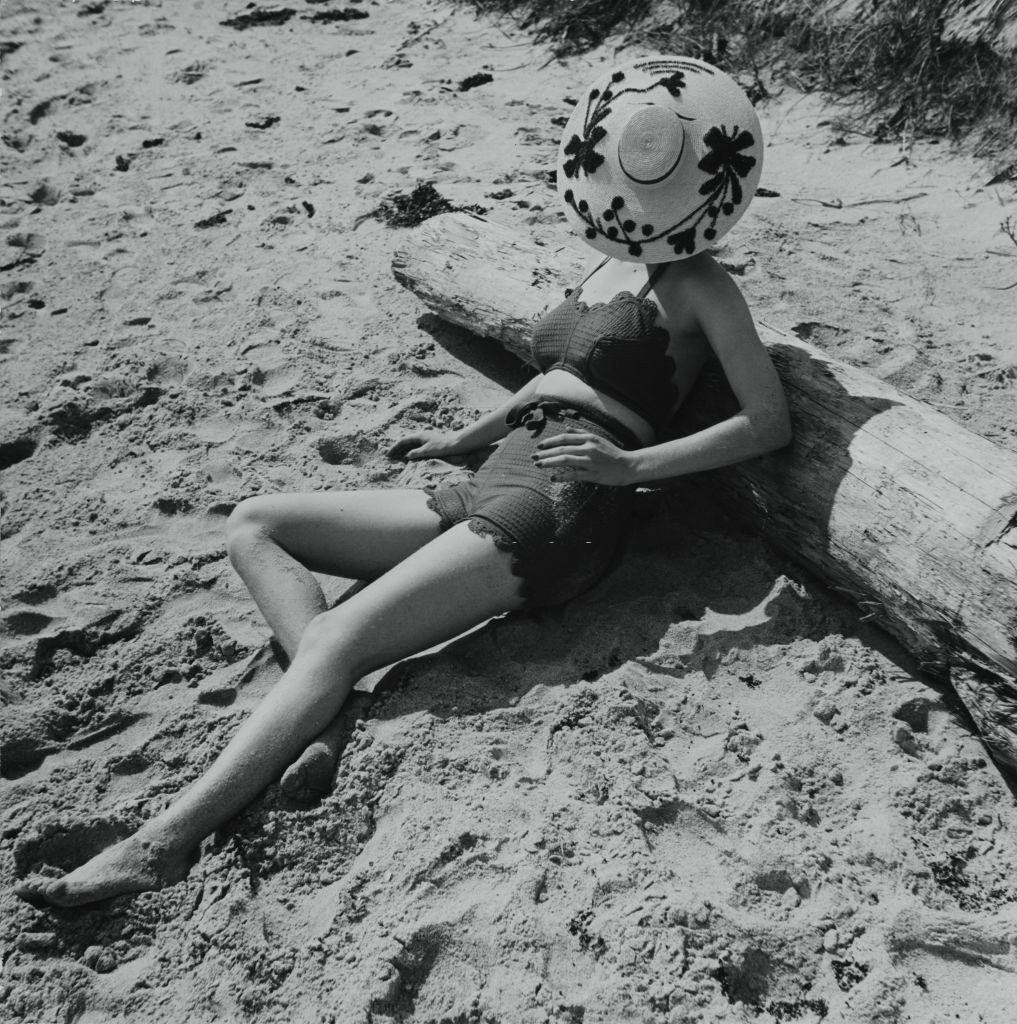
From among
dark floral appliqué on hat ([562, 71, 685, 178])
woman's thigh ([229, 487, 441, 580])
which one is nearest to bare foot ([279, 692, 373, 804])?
woman's thigh ([229, 487, 441, 580])

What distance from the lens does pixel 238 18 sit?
7098 mm

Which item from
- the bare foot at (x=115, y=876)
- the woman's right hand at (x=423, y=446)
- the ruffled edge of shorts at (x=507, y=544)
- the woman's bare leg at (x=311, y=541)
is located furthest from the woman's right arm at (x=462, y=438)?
the bare foot at (x=115, y=876)

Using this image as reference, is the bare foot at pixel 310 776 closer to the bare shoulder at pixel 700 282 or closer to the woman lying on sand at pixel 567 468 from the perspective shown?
the woman lying on sand at pixel 567 468

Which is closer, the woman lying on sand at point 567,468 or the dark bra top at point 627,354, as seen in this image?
the woman lying on sand at point 567,468

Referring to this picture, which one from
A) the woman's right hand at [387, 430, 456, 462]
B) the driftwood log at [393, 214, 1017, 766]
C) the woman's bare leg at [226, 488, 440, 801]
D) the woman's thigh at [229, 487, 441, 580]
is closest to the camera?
the driftwood log at [393, 214, 1017, 766]

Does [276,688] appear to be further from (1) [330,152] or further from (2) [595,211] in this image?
(1) [330,152]

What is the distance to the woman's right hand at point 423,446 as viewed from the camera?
10.5 feet

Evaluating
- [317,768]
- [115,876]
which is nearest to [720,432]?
[317,768]

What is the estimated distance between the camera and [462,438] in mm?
3135

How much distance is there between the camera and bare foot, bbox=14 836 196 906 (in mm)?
2158

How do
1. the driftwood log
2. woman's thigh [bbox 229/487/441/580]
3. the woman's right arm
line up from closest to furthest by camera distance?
the driftwood log → woman's thigh [bbox 229/487/441/580] → the woman's right arm

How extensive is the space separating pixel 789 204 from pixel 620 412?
213 cm

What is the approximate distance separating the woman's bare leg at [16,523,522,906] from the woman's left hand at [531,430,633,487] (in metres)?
0.26

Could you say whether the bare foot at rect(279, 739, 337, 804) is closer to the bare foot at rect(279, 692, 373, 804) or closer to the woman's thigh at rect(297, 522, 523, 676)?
the bare foot at rect(279, 692, 373, 804)
